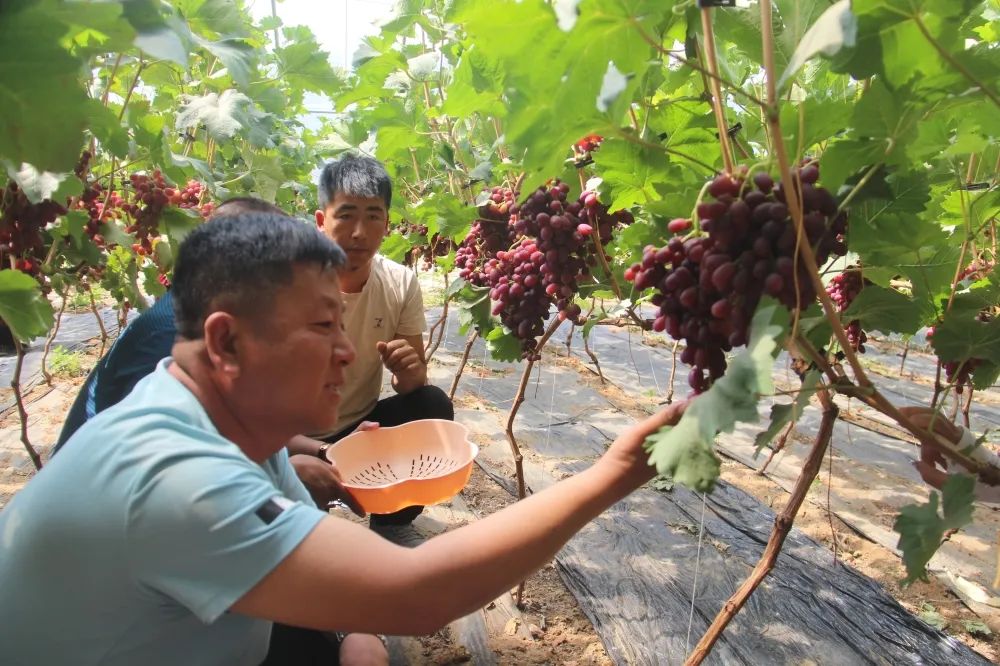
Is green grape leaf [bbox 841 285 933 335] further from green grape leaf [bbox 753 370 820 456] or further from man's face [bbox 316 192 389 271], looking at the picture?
man's face [bbox 316 192 389 271]

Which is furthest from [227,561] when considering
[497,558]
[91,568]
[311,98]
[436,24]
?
[311,98]

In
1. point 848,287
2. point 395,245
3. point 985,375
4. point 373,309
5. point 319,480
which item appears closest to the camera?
point 985,375

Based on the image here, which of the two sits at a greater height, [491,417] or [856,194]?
[856,194]

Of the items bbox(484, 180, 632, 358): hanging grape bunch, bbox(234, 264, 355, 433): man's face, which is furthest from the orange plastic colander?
bbox(234, 264, 355, 433): man's face

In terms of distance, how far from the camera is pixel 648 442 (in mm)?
796

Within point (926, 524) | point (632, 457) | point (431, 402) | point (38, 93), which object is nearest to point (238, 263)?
point (38, 93)

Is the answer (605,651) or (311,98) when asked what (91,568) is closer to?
(605,651)

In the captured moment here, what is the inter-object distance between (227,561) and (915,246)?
106 centimetres

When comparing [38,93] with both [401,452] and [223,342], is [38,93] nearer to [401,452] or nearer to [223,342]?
[223,342]

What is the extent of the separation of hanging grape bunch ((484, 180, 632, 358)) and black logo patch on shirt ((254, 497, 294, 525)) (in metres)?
0.77

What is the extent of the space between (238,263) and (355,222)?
55.1 inches

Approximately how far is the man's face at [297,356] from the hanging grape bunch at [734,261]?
0.48 metres

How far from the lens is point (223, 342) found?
3.14 ft

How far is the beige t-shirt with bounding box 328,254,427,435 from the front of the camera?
256cm
